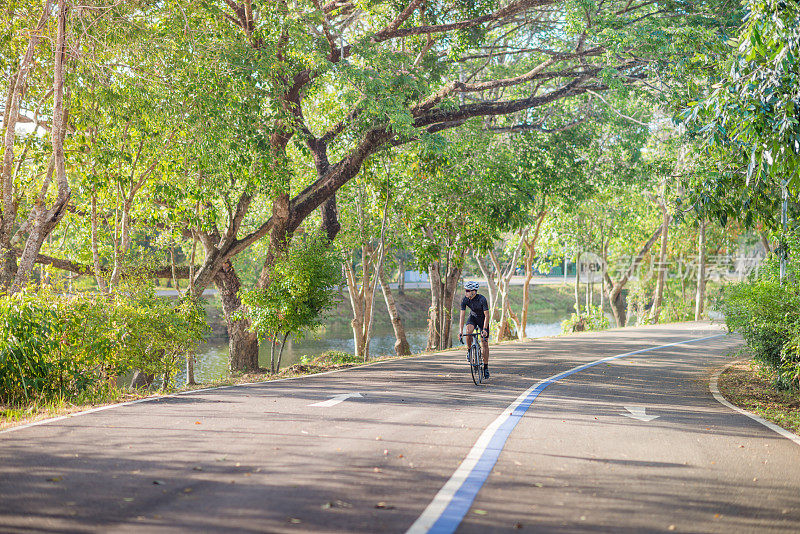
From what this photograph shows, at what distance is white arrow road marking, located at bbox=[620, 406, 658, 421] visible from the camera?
9016 millimetres

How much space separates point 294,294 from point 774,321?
9.50 m

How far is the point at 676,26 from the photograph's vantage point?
14.3 metres

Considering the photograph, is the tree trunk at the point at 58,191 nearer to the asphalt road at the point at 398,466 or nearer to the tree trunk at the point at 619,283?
the asphalt road at the point at 398,466

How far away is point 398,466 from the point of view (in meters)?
6.04

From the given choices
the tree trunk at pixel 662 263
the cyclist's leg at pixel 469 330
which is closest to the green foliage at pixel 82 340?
the cyclist's leg at pixel 469 330

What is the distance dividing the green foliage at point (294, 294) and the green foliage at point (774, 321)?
858 cm

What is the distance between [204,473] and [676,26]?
13.3 meters

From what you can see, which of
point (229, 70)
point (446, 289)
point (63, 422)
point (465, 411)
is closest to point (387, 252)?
point (446, 289)

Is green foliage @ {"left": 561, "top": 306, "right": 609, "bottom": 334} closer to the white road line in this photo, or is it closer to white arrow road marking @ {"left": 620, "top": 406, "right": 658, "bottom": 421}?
the white road line

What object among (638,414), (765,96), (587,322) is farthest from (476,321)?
(587,322)

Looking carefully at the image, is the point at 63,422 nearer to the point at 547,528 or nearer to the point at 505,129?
the point at 547,528

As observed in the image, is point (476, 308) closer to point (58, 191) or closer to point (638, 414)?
point (638, 414)

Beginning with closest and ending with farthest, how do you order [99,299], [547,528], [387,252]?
[547,528] < [99,299] < [387,252]

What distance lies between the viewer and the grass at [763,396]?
31.1ft
